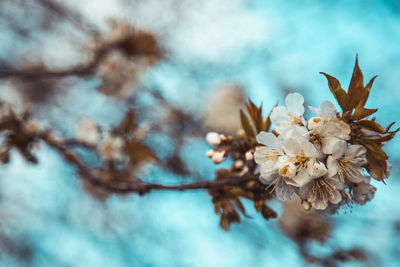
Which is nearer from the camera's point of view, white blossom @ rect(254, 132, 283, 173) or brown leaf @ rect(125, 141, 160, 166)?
white blossom @ rect(254, 132, 283, 173)

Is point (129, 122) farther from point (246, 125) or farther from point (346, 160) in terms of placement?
point (346, 160)

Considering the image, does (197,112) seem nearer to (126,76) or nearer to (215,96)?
(215,96)

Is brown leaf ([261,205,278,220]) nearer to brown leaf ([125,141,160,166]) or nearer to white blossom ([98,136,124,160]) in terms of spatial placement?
brown leaf ([125,141,160,166])

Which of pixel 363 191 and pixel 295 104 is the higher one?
pixel 295 104

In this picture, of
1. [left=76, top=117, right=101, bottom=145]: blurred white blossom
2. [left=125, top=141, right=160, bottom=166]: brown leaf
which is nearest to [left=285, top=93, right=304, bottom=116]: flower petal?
[left=125, top=141, right=160, bottom=166]: brown leaf

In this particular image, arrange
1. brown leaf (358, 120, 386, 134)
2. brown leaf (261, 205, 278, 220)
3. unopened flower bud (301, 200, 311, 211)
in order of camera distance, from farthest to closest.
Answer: brown leaf (261, 205, 278, 220) → unopened flower bud (301, 200, 311, 211) → brown leaf (358, 120, 386, 134)

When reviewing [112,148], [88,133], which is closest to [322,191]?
[112,148]

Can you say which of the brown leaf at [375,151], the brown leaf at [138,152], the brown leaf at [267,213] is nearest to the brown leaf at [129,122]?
the brown leaf at [138,152]

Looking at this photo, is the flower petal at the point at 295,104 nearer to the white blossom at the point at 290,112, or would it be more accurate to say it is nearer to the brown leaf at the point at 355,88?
the white blossom at the point at 290,112
